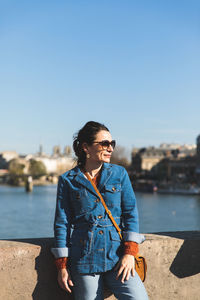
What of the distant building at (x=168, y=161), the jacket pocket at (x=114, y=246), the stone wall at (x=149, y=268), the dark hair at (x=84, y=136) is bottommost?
the distant building at (x=168, y=161)

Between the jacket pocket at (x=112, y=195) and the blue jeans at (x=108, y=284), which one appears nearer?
the blue jeans at (x=108, y=284)

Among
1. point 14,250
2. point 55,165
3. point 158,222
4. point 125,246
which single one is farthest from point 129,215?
point 55,165

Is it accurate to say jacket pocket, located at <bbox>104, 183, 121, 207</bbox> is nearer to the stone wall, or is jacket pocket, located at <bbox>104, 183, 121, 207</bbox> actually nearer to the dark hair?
the dark hair

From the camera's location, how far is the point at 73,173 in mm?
3506

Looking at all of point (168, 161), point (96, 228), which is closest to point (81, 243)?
point (96, 228)

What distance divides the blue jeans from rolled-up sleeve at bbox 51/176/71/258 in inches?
7.1

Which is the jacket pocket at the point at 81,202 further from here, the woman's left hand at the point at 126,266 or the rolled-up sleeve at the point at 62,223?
the woman's left hand at the point at 126,266

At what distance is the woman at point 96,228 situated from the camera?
3.28 metres

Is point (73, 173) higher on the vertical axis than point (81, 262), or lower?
higher

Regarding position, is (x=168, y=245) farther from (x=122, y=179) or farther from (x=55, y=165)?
(x=55, y=165)

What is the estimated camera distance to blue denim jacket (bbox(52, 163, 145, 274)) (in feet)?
10.8

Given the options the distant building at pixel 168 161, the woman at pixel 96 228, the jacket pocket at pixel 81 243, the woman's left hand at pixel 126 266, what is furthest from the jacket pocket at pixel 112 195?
the distant building at pixel 168 161

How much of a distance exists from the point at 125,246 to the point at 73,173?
2.04 ft

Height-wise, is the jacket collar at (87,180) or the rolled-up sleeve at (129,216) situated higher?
the jacket collar at (87,180)
